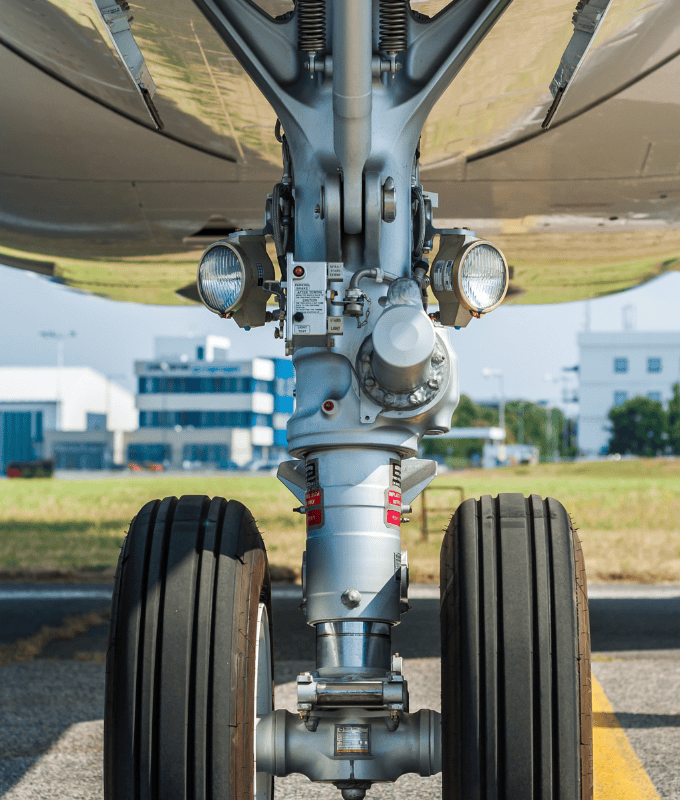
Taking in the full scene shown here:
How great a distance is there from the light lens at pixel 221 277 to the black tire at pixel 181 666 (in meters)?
0.53

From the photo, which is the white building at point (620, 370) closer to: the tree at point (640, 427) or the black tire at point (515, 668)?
the tree at point (640, 427)

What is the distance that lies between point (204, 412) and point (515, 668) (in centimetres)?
8704

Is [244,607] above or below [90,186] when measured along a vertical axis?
below

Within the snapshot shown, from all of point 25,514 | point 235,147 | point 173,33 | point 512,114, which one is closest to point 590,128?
point 512,114

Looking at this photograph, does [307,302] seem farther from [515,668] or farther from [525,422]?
[525,422]

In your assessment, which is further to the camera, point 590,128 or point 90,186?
point 90,186

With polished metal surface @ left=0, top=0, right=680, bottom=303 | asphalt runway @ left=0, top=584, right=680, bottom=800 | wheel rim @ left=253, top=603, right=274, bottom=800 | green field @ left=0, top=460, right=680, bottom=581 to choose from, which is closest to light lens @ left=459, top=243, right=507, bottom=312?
wheel rim @ left=253, top=603, right=274, bottom=800

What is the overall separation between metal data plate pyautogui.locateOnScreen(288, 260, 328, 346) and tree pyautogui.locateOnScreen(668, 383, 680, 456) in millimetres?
74610

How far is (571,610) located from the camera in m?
1.94

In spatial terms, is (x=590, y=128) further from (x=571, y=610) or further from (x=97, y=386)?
(x=97, y=386)

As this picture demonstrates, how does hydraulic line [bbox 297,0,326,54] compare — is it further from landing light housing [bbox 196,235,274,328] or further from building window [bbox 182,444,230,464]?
building window [bbox 182,444,230,464]

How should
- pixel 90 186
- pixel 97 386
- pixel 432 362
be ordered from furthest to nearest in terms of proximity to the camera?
pixel 97 386
pixel 90 186
pixel 432 362

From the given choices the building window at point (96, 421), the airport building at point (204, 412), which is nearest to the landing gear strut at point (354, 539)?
the airport building at point (204, 412)

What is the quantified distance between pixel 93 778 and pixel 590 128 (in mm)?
3144
